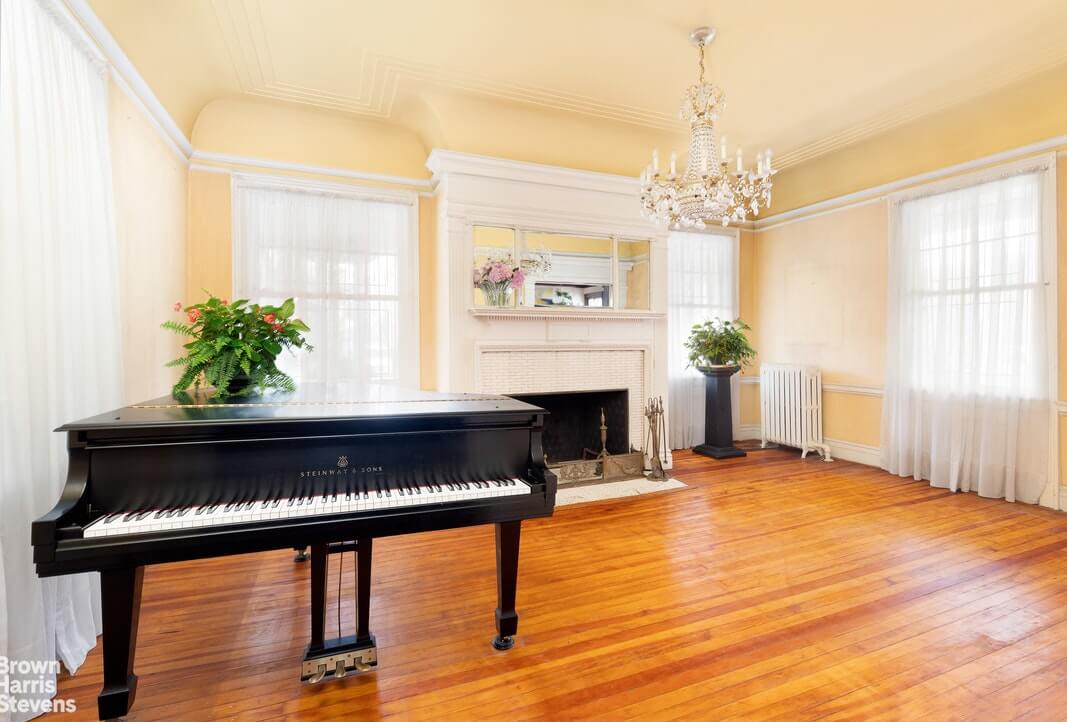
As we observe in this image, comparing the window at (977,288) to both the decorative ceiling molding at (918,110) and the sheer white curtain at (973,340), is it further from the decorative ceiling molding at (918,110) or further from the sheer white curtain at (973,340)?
the decorative ceiling molding at (918,110)

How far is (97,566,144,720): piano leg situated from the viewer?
Result: 140cm

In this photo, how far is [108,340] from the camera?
7.71 feet

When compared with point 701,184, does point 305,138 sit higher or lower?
higher

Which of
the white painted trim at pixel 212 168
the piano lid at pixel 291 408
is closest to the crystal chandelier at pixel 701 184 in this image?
the piano lid at pixel 291 408

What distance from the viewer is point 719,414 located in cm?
555

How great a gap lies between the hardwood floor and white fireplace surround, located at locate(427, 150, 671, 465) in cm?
146

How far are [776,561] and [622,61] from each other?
11.4 feet

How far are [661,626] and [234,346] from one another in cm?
239

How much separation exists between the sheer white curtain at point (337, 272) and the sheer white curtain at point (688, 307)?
3.07 meters

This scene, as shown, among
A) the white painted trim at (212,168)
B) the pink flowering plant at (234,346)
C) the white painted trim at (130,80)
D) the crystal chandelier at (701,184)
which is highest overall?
the white painted trim at (130,80)

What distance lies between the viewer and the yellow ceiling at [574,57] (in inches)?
116

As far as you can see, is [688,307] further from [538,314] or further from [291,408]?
[291,408]

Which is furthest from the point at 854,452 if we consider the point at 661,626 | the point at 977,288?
the point at 661,626

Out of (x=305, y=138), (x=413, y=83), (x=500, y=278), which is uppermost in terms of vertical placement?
(x=413, y=83)
